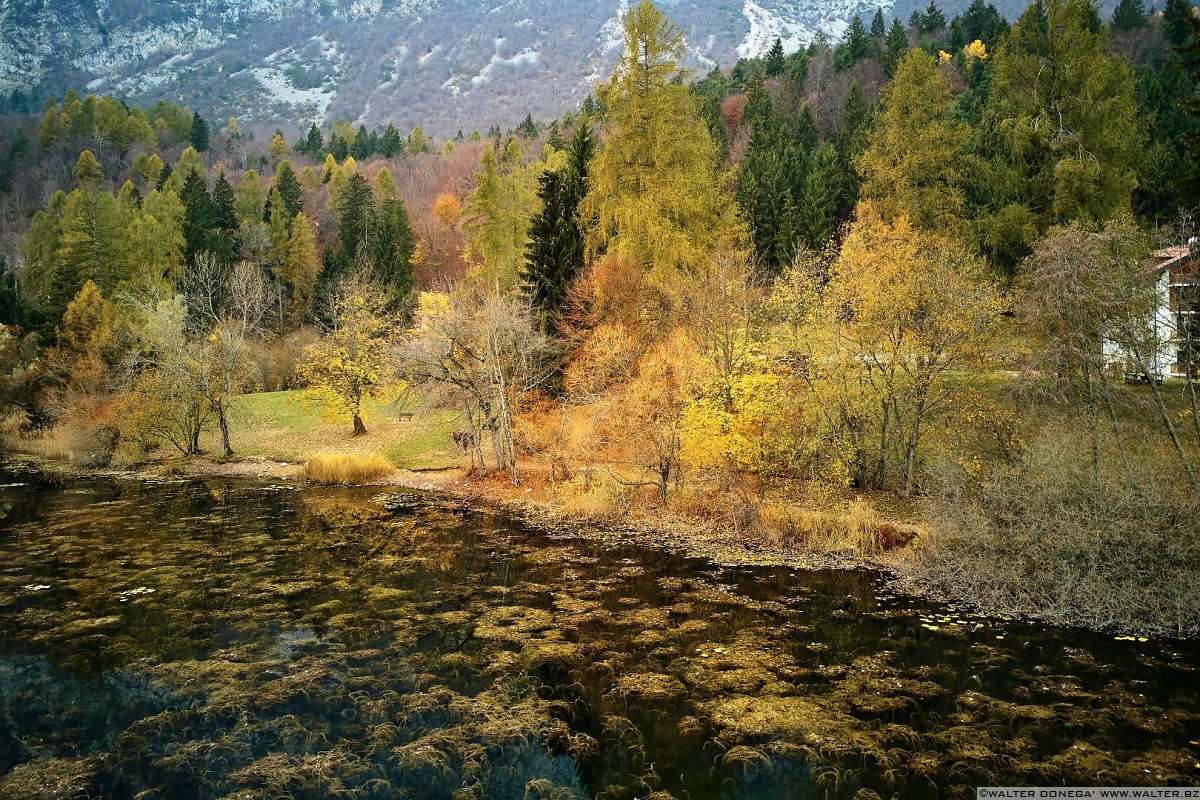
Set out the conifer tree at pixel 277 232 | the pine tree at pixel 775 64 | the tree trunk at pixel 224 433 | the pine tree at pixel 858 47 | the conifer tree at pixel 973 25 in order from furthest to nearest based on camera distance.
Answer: the pine tree at pixel 775 64
the pine tree at pixel 858 47
the conifer tree at pixel 973 25
the conifer tree at pixel 277 232
the tree trunk at pixel 224 433

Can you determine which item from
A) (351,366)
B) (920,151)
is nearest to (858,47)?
(920,151)

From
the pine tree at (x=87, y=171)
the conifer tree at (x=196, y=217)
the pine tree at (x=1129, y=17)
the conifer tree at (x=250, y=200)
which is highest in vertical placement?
the pine tree at (x=1129, y=17)

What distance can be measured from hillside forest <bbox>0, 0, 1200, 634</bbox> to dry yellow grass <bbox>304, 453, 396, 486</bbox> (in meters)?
0.46

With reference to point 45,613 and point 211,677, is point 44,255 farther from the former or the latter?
point 211,677

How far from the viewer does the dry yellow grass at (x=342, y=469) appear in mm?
31095

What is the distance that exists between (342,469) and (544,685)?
2150 cm

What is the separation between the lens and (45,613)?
50.5 feet

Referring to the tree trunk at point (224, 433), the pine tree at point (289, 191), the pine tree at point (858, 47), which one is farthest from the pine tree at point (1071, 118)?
the pine tree at point (289, 191)

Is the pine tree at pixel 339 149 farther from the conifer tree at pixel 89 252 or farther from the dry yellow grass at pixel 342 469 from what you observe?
the dry yellow grass at pixel 342 469

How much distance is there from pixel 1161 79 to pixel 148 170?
104918mm

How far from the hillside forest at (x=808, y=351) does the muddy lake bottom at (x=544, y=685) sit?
2.77 meters

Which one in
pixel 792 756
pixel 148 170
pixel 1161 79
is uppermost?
pixel 148 170

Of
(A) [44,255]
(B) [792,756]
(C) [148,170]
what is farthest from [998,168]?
(C) [148,170]

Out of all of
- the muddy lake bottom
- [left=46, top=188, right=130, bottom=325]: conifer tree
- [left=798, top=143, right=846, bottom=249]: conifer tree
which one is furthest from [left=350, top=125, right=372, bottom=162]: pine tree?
the muddy lake bottom
